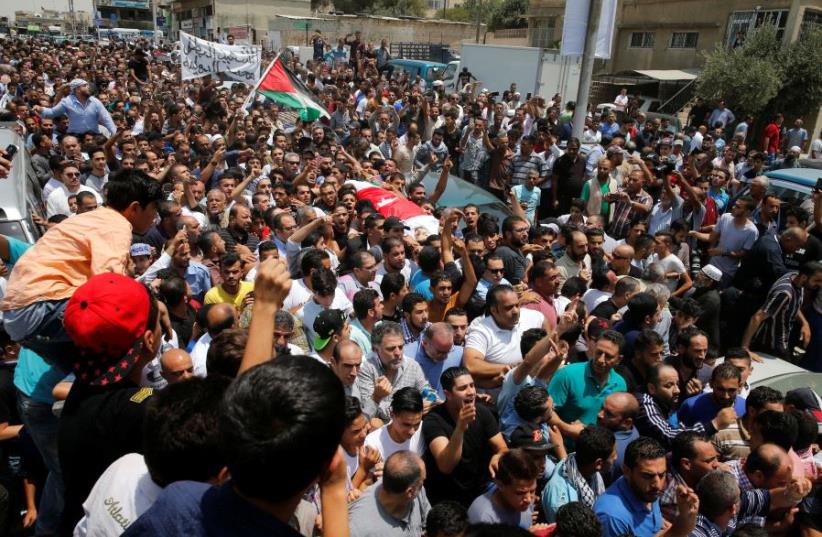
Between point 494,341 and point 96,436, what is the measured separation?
10.2 ft

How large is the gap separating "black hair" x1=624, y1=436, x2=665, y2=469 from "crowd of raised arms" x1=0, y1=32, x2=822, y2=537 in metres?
0.01

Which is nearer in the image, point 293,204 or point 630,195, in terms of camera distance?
point 293,204

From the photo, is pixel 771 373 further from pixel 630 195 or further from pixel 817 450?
pixel 630 195

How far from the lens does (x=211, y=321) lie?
4.02m

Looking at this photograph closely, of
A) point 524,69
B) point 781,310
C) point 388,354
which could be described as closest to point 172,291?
point 388,354

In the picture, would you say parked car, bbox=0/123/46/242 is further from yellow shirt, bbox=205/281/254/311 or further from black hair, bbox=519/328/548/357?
black hair, bbox=519/328/548/357

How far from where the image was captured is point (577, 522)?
8.87 ft

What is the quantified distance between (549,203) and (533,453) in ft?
23.6

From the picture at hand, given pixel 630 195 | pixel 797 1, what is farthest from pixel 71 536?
pixel 797 1

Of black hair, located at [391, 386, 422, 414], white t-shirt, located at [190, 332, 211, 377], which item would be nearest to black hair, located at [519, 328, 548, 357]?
black hair, located at [391, 386, 422, 414]

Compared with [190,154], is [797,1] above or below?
above

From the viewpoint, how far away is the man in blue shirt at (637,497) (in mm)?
3102

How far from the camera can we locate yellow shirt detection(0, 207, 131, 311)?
2.62 m

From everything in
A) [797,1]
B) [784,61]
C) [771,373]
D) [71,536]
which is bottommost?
[771,373]
